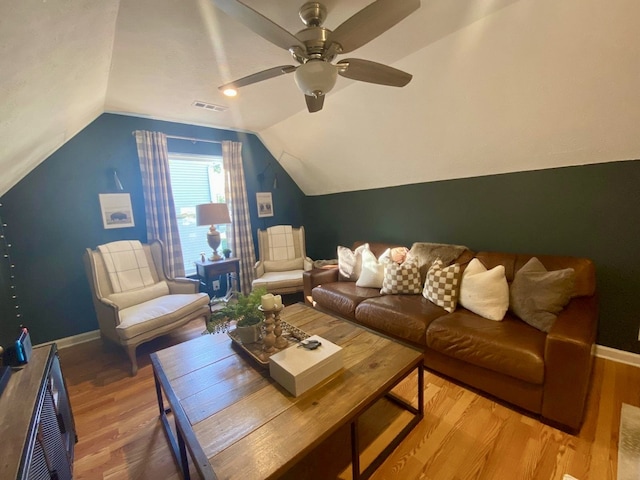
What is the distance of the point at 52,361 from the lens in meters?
1.37

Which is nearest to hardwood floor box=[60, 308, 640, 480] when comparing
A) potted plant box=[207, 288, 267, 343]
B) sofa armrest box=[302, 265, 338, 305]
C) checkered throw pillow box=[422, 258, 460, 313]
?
checkered throw pillow box=[422, 258, 460, 313]

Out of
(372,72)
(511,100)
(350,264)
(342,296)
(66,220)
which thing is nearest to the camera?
(372,72)

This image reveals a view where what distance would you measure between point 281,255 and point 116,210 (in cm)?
201

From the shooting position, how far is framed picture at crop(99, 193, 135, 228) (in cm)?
296

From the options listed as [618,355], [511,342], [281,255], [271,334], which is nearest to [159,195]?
[281,255]

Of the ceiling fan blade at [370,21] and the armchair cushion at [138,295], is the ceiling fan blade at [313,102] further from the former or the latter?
the armchair cushion at [138,295]

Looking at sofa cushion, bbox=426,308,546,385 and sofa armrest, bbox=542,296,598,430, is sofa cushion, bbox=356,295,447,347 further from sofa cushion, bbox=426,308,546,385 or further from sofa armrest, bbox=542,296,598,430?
sofa armrest, bbox=542,296,598,430

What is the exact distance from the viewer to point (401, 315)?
214 centimetres

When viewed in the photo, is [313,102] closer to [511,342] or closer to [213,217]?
[511,342]

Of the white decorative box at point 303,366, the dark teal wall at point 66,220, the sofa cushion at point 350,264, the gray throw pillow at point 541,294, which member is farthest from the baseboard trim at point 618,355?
the dark teal wall at point 66,220

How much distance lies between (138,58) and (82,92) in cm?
55

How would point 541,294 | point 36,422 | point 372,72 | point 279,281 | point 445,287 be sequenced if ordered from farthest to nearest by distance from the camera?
point 279,281, point 445,287, point 541,294, point 372,72, point 36,422

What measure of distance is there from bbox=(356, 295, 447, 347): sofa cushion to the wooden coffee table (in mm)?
460

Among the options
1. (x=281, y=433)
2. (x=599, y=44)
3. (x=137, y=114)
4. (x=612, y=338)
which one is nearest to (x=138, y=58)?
(x=137, y=114)
